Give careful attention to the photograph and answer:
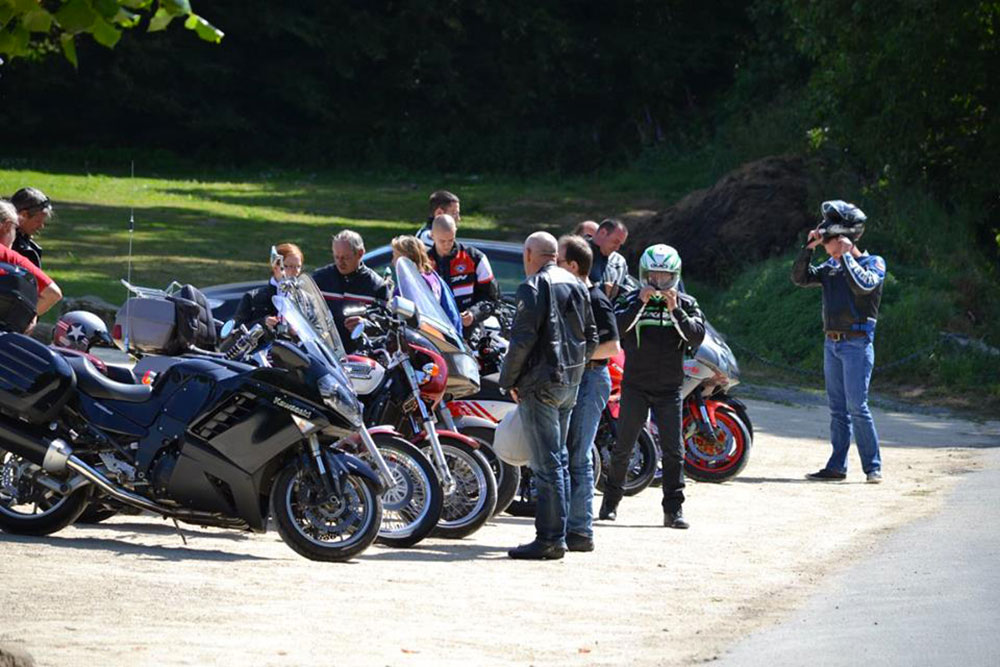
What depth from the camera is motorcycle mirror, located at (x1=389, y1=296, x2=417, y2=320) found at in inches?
421

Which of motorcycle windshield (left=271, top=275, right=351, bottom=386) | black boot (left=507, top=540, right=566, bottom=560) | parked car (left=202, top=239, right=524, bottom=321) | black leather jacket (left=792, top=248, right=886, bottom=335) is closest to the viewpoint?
motorcycle windshield (left=271, top=275, right=351, bottom=386)

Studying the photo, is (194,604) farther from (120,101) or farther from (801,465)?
(120,101)

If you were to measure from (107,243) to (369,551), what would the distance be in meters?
18.5

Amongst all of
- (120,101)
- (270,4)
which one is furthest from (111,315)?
(270,4)

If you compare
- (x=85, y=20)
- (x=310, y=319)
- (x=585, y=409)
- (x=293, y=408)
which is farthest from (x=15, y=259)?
(x=85, y=20)

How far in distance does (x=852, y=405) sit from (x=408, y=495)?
539 centimetres

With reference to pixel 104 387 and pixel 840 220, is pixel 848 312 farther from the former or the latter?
pixel 104 387

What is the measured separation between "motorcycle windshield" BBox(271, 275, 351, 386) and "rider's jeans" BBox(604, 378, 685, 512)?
2.15 m

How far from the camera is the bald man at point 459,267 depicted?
13352mm

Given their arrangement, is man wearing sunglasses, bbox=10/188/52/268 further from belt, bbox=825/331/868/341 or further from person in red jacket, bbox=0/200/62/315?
belt, bbox=825/331/868/341

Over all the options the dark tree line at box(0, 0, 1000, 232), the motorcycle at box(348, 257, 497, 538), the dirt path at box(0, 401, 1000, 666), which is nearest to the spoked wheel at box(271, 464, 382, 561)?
the dirt path at box(0, 401, 1000, 666)

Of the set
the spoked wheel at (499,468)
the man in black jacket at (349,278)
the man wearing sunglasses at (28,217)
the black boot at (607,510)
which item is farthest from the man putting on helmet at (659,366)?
the man wearing sunglasses at (28,217)

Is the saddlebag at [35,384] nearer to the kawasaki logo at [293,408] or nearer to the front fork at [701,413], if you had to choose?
the kawasaki logo at [293,408]

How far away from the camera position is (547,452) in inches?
405
